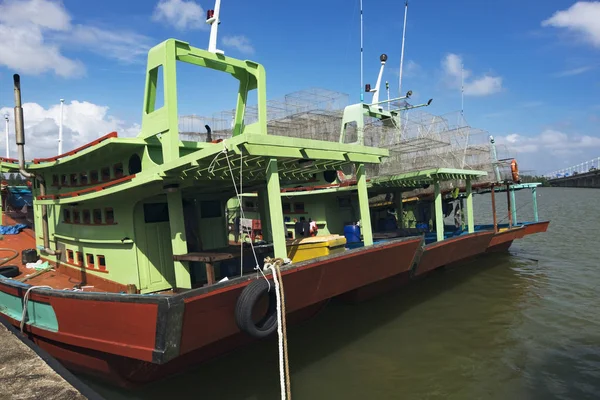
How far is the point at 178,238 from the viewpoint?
26.3ft

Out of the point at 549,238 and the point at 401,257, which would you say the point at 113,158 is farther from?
the point at 549,238

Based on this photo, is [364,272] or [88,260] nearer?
[364,272]

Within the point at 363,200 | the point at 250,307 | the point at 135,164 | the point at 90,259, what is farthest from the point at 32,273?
the point at 363,200

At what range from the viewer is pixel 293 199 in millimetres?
18203

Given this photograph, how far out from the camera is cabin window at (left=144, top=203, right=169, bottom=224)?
908cm

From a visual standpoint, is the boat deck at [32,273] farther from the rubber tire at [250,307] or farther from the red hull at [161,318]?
the rubber tire at [250,307]

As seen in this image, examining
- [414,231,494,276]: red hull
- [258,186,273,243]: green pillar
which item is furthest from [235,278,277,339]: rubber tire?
[414,231,494,276]: red hull

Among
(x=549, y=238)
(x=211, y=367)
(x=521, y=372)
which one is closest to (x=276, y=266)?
(x=211, y=367)

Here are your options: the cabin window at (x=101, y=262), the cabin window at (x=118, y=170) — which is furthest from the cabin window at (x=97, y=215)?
the cabin window at (x=118, y=170)

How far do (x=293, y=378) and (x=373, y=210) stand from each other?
1408 centimetres

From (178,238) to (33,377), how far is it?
334 centimetres

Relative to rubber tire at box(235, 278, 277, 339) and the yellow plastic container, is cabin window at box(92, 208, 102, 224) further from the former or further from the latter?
rubber tire at box(235, 278, 277, 339)

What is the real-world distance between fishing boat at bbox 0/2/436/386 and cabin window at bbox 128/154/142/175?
23 millimetres

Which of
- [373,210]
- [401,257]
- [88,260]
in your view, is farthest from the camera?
[373,210]
